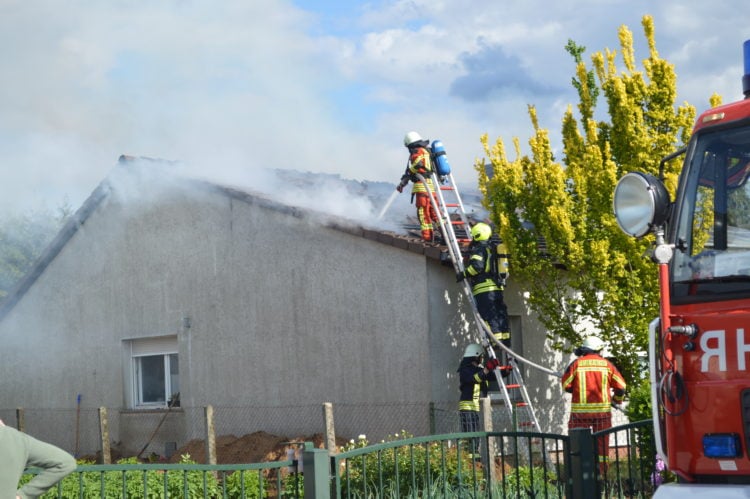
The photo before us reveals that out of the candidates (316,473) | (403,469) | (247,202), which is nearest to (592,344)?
(403,469)

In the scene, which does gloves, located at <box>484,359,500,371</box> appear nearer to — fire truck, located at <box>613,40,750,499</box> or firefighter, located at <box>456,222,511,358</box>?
firefighter, located at <box>456,222,511,358</box>

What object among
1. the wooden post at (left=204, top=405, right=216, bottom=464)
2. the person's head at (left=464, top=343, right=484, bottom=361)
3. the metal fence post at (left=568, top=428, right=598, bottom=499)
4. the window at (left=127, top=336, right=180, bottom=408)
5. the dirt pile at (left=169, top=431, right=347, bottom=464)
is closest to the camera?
the metal fence post at (left=568, top=428, right=598, bottom=499)

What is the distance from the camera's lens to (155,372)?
16.5 metres

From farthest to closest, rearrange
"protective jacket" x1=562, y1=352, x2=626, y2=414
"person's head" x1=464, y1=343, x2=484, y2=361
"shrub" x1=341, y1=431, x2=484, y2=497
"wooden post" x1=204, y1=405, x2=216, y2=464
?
1. "wooden post" x1=204, y1=405, x2=216, y2=464
2. "person's head" x1=464, y1=343, x2=484, y2=361
3. "protective jacket" x1=562, y1=352, x2=626, y2=414
4. "shrub" x1=341, y1=431, x2=484, y2=497

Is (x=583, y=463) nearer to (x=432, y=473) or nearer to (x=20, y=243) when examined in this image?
(x=432, y=473)

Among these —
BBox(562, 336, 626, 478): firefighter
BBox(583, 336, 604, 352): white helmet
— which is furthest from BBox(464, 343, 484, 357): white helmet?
BBox(583, 336, 604, 352): white helmet

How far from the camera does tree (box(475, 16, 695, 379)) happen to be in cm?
1102

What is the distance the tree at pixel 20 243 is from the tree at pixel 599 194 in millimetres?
30646

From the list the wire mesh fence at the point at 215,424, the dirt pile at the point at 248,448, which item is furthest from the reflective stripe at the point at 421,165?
the dirt pile at the point at 248,448

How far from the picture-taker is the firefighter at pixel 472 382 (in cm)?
1130

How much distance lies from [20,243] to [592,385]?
36720 millimetres

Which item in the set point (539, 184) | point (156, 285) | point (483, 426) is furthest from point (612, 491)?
point (156, 285)

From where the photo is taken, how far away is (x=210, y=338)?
50.0ft

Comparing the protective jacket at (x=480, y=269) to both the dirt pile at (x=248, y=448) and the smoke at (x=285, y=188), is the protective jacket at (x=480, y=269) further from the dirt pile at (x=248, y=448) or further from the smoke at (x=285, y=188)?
the dirt pile at (x=248, y=448)
